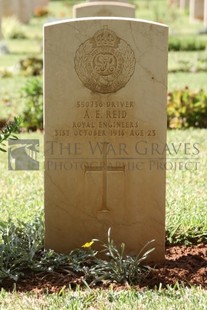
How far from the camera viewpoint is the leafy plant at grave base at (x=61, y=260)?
4246mm

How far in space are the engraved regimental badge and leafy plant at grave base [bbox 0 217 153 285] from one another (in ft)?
2.86

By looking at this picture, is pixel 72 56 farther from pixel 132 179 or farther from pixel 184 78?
pixel 184 78

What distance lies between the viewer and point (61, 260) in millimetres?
4461

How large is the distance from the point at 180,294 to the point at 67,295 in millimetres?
557

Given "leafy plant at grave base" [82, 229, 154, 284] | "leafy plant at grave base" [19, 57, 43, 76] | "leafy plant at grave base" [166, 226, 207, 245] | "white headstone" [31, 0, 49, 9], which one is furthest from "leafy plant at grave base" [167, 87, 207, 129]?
"white headstone" [31, 0, 49, 9]

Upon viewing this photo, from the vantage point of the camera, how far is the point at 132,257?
4504 millimetres

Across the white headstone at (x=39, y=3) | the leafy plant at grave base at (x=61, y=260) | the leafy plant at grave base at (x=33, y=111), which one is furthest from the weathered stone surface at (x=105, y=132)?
the white headstone at (x=39, y=3)

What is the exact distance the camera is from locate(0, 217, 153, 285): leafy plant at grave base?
425 cm

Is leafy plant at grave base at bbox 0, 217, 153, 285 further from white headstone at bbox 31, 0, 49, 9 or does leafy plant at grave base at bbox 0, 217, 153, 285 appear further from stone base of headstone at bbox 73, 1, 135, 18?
white headstone at bbox 31, 0, 49, 9

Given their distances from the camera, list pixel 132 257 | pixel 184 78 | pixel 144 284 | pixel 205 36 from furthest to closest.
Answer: pixel 205 36, pixel 184 78, pixel 132 257, pixel 144 284

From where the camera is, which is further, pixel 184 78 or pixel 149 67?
pixel 184 78

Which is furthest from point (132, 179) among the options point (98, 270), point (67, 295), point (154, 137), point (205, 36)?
point (205, 36)

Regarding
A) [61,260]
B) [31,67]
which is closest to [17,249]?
[61,260]

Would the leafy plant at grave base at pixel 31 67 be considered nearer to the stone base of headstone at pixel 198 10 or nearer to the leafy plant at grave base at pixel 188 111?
the leafy plant at grave base at pixel 188 111
